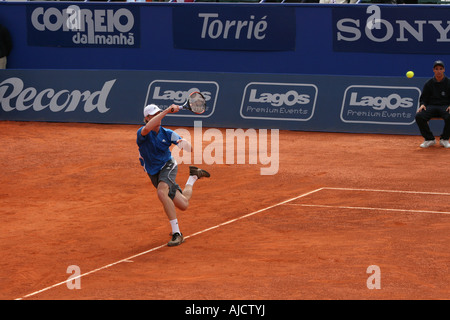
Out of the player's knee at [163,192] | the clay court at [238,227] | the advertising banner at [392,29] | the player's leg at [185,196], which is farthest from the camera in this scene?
the advertising banner at [392,29]

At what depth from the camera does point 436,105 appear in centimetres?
1822

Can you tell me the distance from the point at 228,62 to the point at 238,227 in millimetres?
11298

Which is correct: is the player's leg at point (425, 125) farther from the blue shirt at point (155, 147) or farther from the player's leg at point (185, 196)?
the blue shirt at point (155, 147)

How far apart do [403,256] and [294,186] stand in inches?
179

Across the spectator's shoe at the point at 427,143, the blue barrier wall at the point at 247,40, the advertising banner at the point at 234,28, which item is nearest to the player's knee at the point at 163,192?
the spectator's shoe at the point at 427,143

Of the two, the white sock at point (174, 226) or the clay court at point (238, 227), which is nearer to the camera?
the clay court at point (238, 227)

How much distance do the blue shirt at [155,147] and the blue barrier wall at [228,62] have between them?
985 centimetres

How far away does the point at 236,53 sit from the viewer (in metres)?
22.2

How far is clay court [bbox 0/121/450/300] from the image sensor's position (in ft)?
29.9

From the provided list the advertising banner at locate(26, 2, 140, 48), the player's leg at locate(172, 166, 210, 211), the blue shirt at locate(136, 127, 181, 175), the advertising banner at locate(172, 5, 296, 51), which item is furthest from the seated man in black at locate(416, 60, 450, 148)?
the advertising banner at locate(26, 2, 140, 48)

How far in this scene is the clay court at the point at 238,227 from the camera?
9.11 metres

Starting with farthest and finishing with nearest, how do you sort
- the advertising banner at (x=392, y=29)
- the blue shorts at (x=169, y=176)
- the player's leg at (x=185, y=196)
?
the advertising banner at (x=392, y=29), the player's leg at (x=185, y=196), the blue shorts at (x=169, y=176)

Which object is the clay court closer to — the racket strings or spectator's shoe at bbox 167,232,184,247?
spectator's shoe at bbox 167,232,184,247

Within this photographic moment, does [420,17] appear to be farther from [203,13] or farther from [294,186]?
[294,186]
